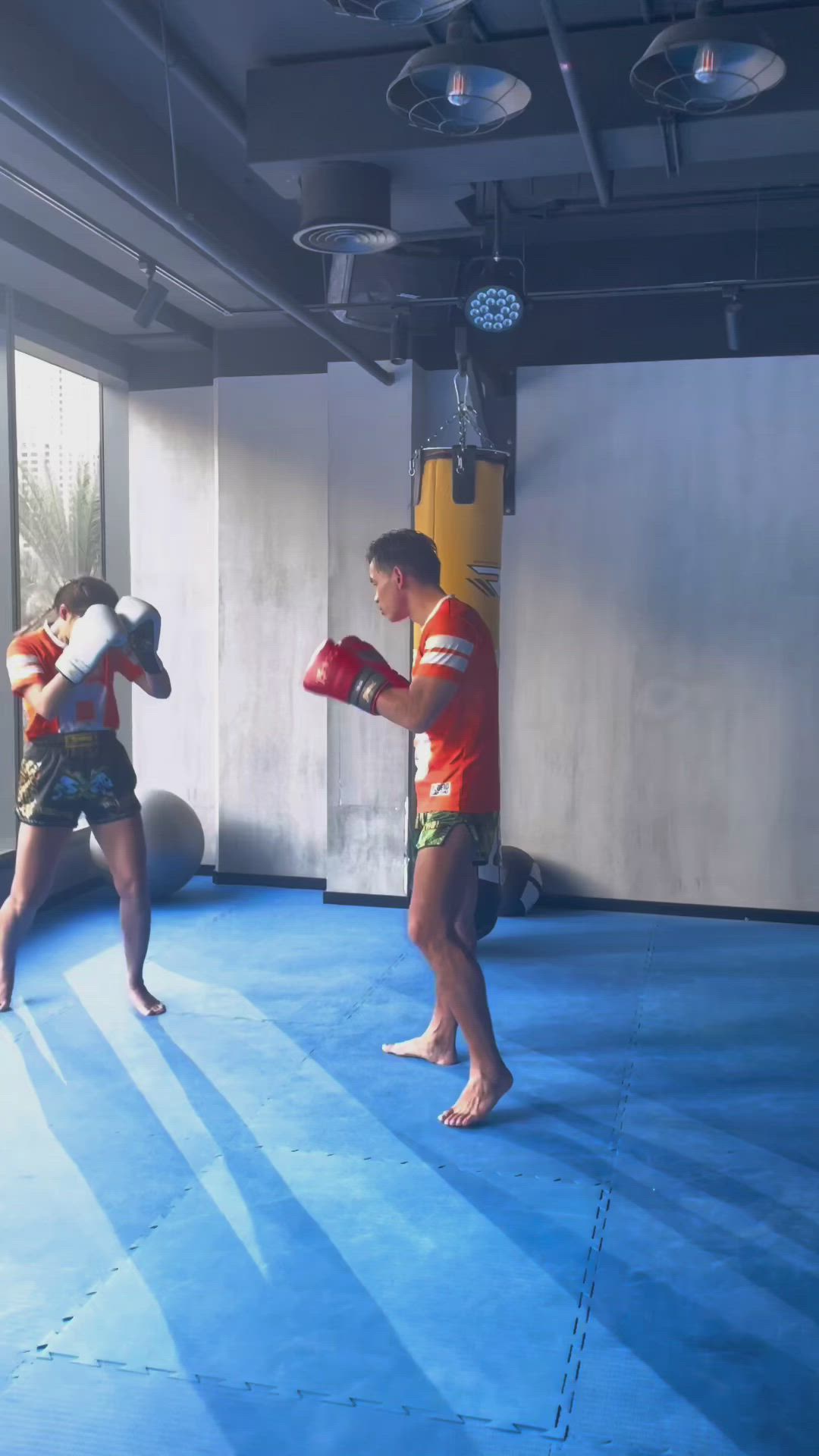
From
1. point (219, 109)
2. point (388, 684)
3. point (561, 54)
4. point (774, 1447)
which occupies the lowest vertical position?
point (774, 1447)

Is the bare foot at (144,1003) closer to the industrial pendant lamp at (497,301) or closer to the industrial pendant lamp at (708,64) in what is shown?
the industrial pendant lamp at (497,301)

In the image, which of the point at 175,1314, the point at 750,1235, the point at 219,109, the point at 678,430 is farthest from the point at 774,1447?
the point at 678,430

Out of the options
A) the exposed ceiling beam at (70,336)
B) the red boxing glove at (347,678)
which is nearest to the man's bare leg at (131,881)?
the red boxing glove at (347,678)

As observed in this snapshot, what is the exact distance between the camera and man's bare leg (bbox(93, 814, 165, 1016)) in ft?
12.1

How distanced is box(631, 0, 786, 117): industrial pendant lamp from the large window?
3329mm

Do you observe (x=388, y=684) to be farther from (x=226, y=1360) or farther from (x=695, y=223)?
(x=695, y=223)

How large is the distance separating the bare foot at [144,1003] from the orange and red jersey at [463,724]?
1.36 meters

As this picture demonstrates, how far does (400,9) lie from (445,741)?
5.42 feet

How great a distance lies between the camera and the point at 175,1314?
219cm

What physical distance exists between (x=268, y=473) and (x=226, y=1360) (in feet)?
14.7

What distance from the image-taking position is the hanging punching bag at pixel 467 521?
4.68m

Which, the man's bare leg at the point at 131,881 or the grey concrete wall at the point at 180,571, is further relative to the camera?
the grey concrete wall at the point at 180,571

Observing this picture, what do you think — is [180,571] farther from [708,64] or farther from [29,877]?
[708,64]

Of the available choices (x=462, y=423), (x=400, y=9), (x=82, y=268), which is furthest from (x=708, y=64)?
(x=82, y=268)
